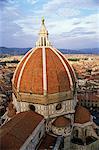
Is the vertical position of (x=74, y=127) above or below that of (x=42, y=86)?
below

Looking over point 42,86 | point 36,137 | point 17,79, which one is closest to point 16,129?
point 36,137

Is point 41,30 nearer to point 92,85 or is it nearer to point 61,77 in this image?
point 61,77

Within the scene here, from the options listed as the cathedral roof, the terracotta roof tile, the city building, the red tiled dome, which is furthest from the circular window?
the terracotta roof tile

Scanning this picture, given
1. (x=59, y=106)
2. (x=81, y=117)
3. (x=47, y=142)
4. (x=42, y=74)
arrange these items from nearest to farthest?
(x=47, y=142) < (x=42, y=74) < (x=59, y=106) < (x=81, y=117)

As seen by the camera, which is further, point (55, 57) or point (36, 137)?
point (55, 57)

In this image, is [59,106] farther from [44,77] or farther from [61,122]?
[44,77]

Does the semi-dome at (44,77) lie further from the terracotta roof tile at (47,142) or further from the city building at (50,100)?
the terracotta roof tile at (47,142)

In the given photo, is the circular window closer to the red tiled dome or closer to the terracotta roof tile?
the red tiled dome

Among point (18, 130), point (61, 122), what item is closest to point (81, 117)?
point (61, 122)
